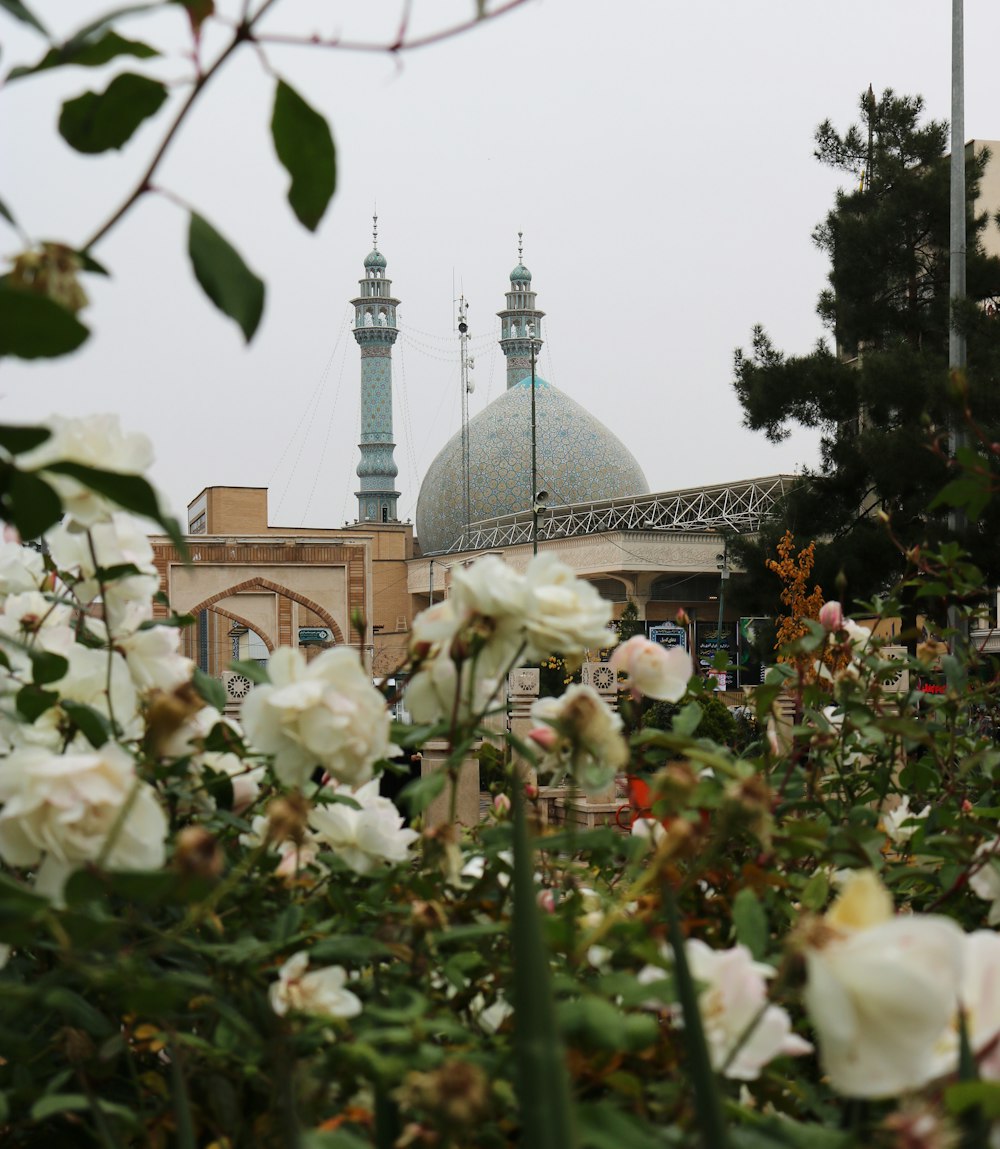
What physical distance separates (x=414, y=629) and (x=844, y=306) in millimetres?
12989

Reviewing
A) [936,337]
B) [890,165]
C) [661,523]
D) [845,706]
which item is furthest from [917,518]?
[661,523]

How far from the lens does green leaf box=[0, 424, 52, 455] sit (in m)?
0.61

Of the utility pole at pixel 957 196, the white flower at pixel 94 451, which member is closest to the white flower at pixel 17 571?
the white flower at pixel 94 451

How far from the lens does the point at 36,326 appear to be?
561 millimetres

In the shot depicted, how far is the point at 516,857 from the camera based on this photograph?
0.57m

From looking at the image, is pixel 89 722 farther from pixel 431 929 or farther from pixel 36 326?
pixel 36 326

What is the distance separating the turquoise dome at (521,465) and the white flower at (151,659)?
Answer: 3133 centimetres

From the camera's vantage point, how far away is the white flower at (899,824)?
1.36 m

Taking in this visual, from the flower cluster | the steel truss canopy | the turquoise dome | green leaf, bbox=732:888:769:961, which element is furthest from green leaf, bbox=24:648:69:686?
the turquoise dome

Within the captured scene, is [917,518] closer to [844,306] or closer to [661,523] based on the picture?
[844,306]

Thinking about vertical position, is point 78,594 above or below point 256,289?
below

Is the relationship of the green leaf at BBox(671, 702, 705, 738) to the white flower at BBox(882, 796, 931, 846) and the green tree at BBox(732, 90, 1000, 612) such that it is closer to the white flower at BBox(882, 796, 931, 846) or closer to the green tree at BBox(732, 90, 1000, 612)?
the white flower at BBox(882, 796, 931, 846)

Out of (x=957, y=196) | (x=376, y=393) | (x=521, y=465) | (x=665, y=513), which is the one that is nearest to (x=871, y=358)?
(x=957, y=196)

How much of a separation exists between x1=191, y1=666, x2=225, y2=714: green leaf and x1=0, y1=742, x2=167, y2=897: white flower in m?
0.49
